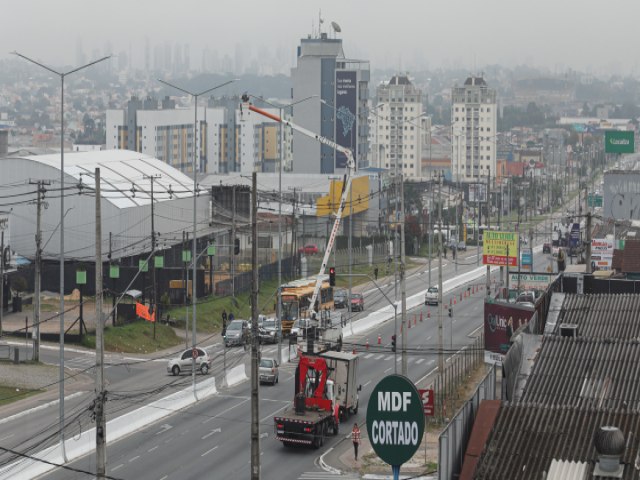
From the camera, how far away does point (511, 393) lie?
34.6 m

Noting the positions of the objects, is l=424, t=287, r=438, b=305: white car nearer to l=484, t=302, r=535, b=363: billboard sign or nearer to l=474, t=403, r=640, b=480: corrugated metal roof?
l=484, t=302, r=535, b=363: billboard sign

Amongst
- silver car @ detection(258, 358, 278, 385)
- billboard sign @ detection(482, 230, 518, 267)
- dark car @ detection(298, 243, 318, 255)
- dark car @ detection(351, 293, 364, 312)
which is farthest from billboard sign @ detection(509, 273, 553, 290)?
dark car @ detection(298, 243, 318, 255)

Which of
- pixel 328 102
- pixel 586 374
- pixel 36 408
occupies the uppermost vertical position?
pixel 328 102

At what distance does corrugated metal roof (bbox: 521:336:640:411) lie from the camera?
33.7 meters

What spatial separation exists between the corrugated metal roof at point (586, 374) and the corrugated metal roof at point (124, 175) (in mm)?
57494

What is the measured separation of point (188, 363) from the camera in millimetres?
64750

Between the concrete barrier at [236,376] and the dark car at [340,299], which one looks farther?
the dark car at [340,299]

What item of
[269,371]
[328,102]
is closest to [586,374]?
[269,371]

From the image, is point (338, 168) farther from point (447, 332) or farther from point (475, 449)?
point (475, 449)

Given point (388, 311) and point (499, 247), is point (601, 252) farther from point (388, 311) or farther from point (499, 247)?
point (388, 311)

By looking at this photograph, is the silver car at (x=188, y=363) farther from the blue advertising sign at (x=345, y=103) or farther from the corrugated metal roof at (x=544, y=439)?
the blue advertising sign at (x=345, y=103)

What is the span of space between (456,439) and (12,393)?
34.8 m

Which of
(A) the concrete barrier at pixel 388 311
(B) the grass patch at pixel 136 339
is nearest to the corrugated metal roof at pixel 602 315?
(B) the grass patch at pixel 136 339

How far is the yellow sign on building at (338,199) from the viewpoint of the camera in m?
131
